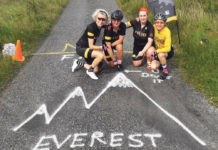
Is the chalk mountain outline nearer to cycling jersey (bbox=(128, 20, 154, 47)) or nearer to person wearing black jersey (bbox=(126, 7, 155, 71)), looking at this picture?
person wearing black jersey (bbox=(126, 7, 155, 71))

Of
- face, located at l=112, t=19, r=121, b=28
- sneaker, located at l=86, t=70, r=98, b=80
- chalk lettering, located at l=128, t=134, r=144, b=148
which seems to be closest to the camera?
chalk lettering, located at l=128, t=134, r=144, b=148

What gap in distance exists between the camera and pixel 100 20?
165 inches

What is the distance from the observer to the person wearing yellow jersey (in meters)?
4.34

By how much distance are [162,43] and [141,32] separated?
569 millimetres

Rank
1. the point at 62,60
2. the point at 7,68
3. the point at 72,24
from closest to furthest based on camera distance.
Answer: the point at 7,68 → the point at 62,60 → the point at 72,24

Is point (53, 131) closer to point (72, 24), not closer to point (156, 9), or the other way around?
point (156, 9)

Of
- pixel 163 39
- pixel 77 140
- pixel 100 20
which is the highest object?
pixel 100 20

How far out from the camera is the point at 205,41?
205 inches

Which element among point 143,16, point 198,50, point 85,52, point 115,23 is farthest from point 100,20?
point 198,50

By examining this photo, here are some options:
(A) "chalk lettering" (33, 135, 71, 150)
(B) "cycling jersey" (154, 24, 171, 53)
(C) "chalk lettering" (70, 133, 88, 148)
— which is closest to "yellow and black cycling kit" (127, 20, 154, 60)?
(B) "cycling jersey" (154, 24, 171, 53)

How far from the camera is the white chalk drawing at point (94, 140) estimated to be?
2835 mm

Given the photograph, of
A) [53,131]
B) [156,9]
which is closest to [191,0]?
[156,9]

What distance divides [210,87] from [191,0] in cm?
591

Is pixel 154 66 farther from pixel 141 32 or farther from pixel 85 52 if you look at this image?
pixel 85 52
